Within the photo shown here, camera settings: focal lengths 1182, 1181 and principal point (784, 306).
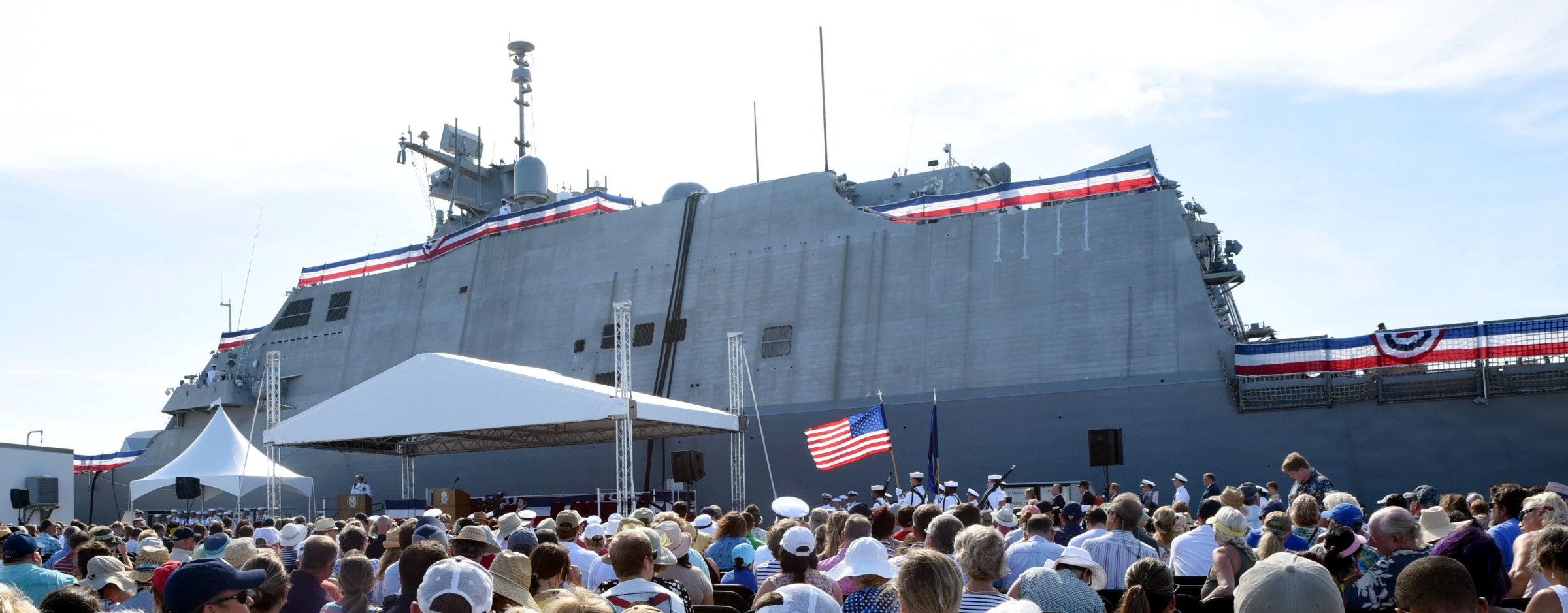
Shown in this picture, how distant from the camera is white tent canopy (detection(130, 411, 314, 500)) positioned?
21.2 meters

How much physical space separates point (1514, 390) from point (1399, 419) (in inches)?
59.3

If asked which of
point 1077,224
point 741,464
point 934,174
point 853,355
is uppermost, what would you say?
point 934,174

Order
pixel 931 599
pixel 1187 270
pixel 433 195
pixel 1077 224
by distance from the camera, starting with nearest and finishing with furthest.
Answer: pixel 931 599, pixel 1187 270, pixel 1077 224, pixel 433 195

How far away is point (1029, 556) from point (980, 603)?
5.88ft

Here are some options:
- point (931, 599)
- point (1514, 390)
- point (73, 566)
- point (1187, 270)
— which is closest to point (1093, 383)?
point (1187, 270)

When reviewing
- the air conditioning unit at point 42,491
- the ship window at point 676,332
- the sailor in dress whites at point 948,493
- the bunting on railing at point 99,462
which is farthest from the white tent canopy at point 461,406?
the bunting on railing at point 99,462

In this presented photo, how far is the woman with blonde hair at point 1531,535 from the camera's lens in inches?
214

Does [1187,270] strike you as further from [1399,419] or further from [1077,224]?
[1399,419]

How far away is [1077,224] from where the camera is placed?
20391 millimetres

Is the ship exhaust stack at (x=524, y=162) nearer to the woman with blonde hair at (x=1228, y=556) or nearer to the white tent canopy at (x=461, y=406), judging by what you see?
the white tent canopy at (x=461, y=406)

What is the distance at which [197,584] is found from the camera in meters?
4.06

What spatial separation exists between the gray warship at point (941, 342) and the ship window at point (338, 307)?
0.33 feet

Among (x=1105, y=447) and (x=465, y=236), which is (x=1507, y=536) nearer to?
(x=1105, y=447)

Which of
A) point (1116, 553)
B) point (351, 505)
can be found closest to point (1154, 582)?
point (1116, 553)
